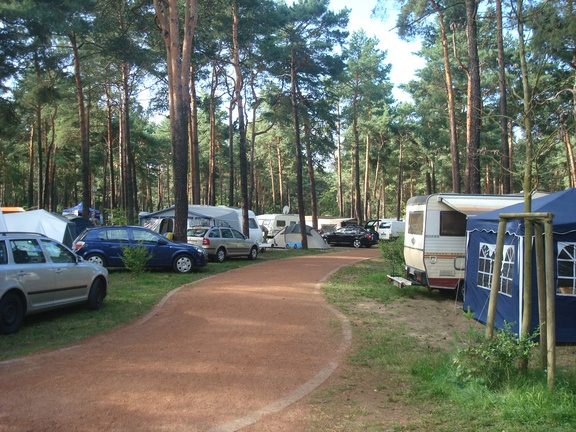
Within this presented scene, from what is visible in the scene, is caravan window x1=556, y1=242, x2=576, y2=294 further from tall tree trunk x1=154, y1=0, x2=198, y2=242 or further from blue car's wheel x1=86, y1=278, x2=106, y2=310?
tall tree trunk x1=154, y1=0, x2=198, y2=242

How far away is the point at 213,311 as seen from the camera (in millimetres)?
9617

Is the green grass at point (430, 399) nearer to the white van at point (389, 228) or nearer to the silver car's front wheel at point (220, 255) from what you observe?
the silver car's front wheel at point (220, 255)

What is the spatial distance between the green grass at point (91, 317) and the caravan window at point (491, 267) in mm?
6257

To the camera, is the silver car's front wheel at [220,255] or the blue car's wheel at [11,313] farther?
the silver car's front wheel at [220,255]

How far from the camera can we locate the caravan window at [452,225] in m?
11.3

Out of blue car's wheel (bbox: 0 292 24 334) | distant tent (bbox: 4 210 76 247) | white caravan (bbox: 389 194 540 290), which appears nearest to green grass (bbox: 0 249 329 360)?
blue car's wheel (bbox: 0 292 24 334)

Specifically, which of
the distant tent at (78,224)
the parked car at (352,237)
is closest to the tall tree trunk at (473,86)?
the parked car at (352,237)

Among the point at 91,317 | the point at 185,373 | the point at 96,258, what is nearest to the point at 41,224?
the point at 96,258

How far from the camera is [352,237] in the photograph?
110ft

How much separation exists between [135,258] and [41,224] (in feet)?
27.2

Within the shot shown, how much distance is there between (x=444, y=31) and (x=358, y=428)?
22.3 m

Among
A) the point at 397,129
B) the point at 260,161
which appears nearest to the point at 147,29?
the point at 397,129

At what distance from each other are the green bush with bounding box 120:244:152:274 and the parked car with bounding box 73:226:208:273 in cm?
35

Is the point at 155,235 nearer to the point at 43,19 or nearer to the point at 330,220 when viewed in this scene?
the point at 43,19
